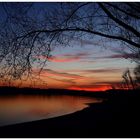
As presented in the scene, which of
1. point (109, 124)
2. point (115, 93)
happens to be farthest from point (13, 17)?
point (115, 93)

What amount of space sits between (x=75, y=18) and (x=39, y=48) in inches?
57.3

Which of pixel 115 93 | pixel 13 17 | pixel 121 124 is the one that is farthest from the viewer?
pixel 115 93

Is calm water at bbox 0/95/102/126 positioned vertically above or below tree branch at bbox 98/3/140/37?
below

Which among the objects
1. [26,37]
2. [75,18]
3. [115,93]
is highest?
[75,18]

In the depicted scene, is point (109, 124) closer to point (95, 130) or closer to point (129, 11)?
point (95, 130)

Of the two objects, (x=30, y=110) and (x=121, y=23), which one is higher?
(x=121, y=23)

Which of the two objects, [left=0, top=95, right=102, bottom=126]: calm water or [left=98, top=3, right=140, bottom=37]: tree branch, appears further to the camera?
[left=0, top=95, right=102, bottom=126]: calm water

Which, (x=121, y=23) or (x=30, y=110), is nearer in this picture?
(x=121, y=23)

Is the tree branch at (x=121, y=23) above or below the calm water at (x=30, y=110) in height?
above

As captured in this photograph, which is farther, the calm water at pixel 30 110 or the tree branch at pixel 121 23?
the calm water at pixel 30 110

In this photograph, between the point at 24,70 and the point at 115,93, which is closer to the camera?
the point at 24,70

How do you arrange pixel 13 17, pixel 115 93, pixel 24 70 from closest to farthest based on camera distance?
pixel 13 17 < pixel 24 70 < pixel 115 93

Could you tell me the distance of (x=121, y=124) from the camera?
9414mm

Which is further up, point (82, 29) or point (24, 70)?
point (82, 29)
